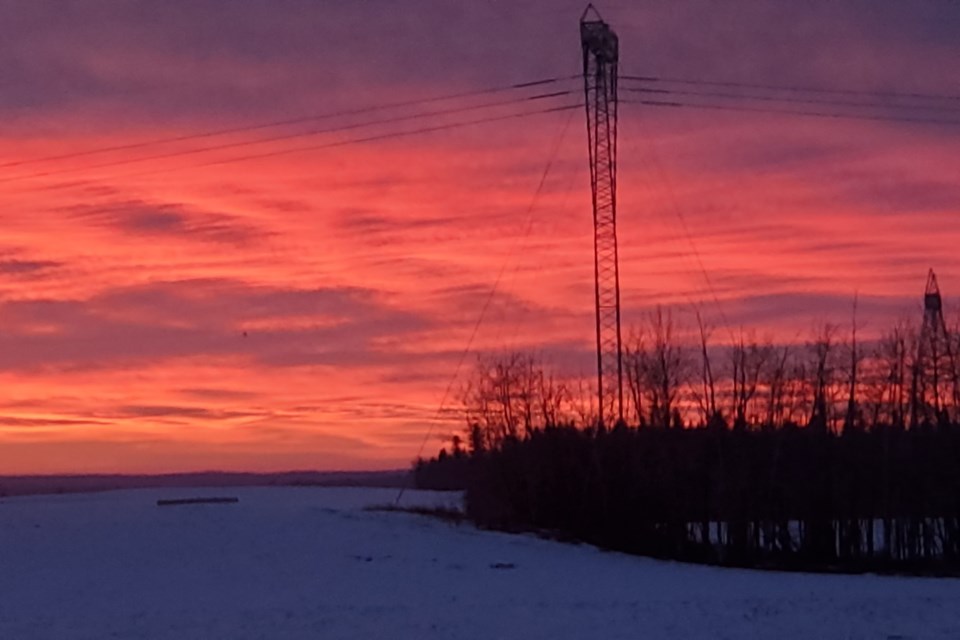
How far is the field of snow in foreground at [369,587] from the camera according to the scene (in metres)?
26.5

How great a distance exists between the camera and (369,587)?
Result: 34031mm

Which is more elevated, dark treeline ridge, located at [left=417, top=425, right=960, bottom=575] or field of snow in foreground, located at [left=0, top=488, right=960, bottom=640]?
dark treeline ridge, located at [left=417, top=425, right=960, bottom=575]

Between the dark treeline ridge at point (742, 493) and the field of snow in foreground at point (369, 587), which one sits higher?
the dark treeline ridge at point (742, 493)

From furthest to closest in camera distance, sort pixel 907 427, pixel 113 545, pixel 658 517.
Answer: pixel 907 427, pixel 658 517, pixel 113 545

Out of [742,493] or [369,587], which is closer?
[369,587]

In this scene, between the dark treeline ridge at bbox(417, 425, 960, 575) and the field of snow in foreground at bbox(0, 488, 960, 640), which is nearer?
the field of snow in foreground at bbox(0, 488, 960, 640)

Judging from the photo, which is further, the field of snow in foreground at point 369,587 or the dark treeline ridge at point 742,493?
the dark treeline ridge at point 742,493

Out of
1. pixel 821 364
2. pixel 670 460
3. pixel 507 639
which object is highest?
pixel 821 364

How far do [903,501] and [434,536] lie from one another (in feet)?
59.9

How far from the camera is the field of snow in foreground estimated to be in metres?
26.5

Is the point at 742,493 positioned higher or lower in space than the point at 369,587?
higher

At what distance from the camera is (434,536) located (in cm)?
4544

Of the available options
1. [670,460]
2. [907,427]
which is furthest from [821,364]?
[670,460]

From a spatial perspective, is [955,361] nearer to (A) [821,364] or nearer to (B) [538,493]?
(A) [821,364]
